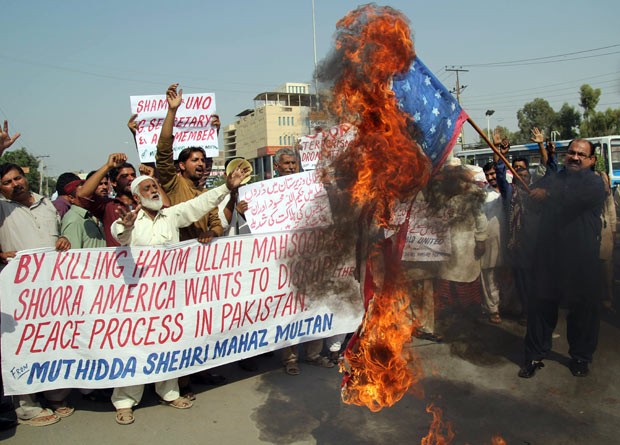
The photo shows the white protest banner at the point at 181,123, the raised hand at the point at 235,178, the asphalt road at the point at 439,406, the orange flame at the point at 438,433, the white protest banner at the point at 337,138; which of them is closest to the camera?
the white protest banner at the point at 337,138

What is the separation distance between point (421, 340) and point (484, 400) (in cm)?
104

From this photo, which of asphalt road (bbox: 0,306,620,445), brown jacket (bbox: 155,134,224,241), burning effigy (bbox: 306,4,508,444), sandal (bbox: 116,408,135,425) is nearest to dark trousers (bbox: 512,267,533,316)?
asphalt road (bbox: 0,306,620,445)

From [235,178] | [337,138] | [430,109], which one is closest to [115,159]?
[235,178]

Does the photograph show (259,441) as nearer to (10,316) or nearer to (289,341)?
(289,341)

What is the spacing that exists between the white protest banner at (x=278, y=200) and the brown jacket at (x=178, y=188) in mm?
705

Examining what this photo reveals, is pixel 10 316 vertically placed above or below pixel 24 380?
above

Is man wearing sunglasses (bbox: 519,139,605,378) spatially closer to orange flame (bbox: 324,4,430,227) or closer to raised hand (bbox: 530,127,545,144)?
raised hand (bbox: 530,127,545,144)

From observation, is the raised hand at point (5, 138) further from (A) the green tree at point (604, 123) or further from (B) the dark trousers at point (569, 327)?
(A) the green tree at point (604, 123)

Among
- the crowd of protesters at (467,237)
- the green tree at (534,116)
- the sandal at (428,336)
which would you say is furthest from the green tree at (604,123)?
the sandal at (428,336)

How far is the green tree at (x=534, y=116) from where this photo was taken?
3675cm

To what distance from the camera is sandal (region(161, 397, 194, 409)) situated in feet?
14.3

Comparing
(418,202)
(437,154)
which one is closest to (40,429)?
(418,202)

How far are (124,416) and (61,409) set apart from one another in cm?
61

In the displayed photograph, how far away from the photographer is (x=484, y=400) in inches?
158
